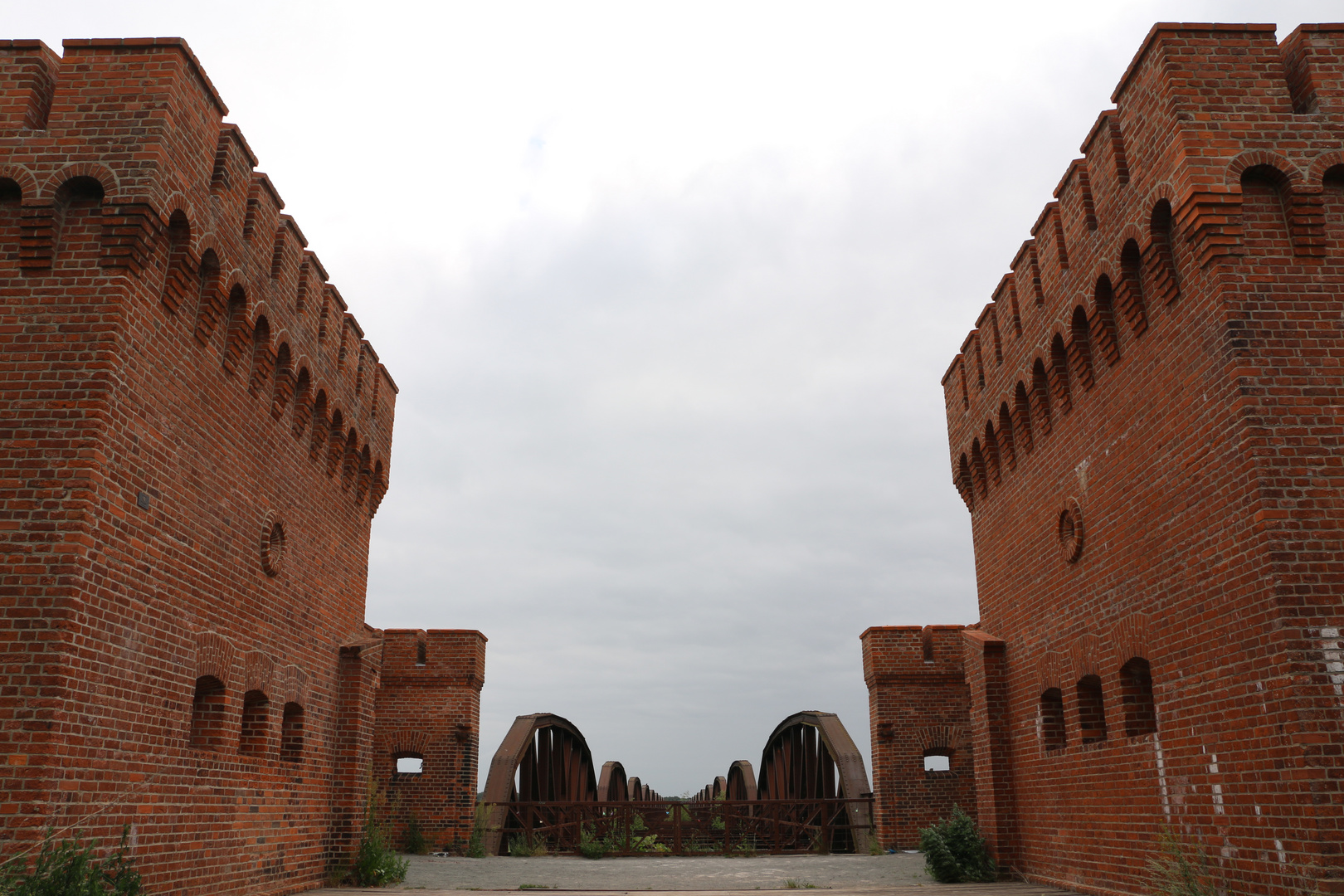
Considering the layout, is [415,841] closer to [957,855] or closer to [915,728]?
[915,728]

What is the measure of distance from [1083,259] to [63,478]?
10598 millimetres

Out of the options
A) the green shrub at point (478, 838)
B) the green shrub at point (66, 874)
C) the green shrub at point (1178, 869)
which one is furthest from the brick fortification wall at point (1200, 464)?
the green shrub at point (478, 838)

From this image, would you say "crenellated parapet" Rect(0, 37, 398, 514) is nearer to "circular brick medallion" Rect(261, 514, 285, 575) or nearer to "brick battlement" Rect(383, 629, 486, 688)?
"circular brick medallion" Rect(261, 514, 285, 575)

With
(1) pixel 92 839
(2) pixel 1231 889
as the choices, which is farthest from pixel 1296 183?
(1) pixel 92 839

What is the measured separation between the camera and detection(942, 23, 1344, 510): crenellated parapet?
835cm

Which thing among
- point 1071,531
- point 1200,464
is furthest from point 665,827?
point 1200,464

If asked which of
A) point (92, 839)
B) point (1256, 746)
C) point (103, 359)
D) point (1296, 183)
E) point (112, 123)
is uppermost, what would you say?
point (112, 123)

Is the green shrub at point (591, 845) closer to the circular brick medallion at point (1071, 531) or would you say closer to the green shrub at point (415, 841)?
the green shrub at point (415, 841)

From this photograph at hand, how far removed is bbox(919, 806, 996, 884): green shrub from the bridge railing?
23.5 ft

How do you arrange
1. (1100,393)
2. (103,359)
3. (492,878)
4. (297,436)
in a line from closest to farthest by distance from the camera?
(103,359) → (1100,393) → (297,436) → (492,878)

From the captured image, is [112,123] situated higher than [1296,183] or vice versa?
[112,123]

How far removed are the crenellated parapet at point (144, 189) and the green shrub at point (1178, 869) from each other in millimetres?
10832

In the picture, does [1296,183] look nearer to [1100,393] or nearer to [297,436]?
[1100,393]

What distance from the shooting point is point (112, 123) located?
344 inches
